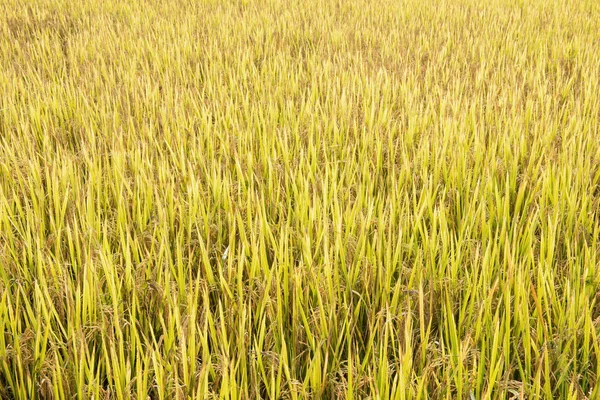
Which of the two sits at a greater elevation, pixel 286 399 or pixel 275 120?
pixel 275 120

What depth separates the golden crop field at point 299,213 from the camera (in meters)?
0.86

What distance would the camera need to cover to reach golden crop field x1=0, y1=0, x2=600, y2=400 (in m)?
0.86

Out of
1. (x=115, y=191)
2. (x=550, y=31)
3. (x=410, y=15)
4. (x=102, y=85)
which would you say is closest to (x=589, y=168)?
(x=115, y=191)

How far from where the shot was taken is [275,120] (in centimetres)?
193

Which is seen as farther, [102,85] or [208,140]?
[102,85]

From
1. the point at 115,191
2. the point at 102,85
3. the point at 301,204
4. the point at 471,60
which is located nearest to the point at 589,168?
the point at 301,204

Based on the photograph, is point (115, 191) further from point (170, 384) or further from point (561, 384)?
point (561, 384)

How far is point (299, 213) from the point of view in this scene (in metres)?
1.27

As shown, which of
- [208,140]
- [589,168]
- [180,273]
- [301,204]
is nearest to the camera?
[180,273]

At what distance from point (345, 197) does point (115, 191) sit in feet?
1.75

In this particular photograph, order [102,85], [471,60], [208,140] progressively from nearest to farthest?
[208,140]
[102,85]
[471,60]

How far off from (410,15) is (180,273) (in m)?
3.51

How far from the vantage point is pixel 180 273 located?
3.34 feet

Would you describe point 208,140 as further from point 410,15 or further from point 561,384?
point 410,15
